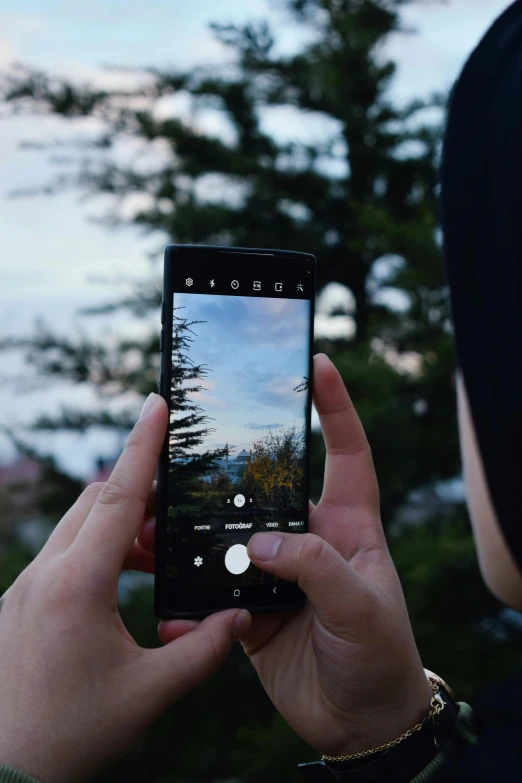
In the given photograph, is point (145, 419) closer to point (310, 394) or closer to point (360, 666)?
point (310, 394)

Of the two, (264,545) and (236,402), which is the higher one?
(236,402)

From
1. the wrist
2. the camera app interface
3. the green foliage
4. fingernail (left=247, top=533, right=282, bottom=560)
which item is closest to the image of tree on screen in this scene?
the camera app interface

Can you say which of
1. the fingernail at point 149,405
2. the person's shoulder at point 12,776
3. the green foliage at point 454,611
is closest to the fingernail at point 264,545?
the fingernail at point 149,405

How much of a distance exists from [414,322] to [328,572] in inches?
93.0

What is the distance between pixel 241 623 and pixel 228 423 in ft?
0.90

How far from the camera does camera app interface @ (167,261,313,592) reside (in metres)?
1.06

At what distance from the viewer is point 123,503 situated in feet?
2.94

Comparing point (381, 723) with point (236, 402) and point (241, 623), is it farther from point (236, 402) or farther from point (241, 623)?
point (236, 402)

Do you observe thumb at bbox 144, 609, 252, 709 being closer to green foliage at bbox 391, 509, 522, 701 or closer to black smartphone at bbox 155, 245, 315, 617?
black smartphone at bbox 155, 245, 315, 617

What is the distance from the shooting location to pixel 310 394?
112 cm

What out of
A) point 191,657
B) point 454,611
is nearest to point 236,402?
point 191,657

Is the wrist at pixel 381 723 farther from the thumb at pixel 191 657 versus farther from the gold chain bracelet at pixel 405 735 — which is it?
the thumb at pixel 191 657

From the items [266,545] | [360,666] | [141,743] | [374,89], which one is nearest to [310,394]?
[266,545]

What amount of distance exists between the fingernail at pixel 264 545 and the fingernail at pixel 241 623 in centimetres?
9
